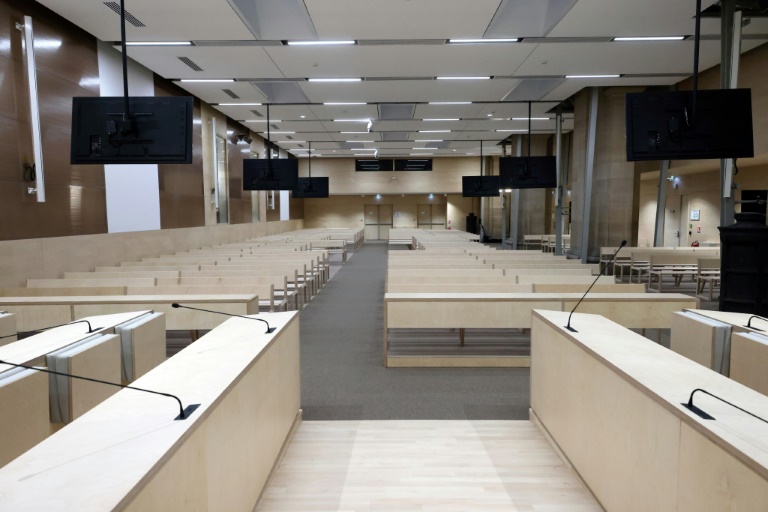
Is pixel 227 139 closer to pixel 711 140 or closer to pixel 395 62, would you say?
pixel 395 62

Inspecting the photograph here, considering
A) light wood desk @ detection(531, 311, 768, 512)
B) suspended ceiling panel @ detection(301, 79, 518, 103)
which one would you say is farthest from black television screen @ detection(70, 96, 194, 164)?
suspended ceiling panel @ detection(301, 79, 518, 103)

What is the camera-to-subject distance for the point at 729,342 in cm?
287

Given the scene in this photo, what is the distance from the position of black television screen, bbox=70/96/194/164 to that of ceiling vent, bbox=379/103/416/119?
289 inches

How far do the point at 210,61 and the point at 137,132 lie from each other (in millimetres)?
3840

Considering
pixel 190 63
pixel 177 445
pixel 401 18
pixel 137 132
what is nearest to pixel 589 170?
pixel 401 18

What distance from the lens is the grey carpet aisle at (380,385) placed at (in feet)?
12.1

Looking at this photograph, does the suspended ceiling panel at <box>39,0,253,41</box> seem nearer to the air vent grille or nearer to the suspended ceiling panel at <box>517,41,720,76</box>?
the air vent grille

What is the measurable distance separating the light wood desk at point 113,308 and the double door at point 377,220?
21756 millimetres

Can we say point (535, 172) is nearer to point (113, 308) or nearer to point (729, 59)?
point (729, 59)

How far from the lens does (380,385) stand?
14.1ft

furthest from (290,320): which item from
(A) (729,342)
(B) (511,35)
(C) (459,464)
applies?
(B) (511,35)

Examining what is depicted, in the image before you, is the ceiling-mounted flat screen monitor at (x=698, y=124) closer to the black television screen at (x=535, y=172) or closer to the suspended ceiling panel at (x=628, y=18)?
the suspended ceiling panel at (x=628, y=18)

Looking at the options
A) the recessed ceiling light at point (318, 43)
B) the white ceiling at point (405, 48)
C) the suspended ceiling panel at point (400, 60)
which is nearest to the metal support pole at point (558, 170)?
the white ceiling at point (405, 48)

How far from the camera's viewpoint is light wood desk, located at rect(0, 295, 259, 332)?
4461mm
